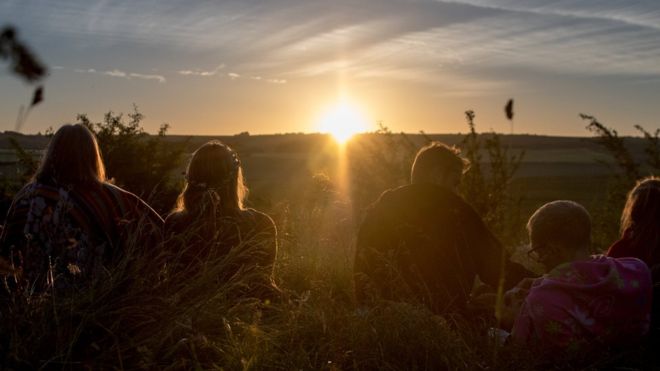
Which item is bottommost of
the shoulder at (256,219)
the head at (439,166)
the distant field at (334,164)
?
the distant field at (334,164)

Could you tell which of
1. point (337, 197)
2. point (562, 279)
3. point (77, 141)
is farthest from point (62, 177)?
point (337, 197)

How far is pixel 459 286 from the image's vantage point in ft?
14.0

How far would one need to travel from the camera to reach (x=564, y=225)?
11.4ft

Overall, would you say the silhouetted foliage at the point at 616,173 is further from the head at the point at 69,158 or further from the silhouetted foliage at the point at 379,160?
the head at the point at 69,158

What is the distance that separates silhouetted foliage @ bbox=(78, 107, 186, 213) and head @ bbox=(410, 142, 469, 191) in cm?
574

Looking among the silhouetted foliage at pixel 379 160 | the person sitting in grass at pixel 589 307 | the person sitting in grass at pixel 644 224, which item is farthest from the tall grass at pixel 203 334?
the silhouetted foliage at pixel 379 160

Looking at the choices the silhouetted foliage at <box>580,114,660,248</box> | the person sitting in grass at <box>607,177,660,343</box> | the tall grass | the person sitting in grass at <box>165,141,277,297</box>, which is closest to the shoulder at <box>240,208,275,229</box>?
the person sitting in grass at <box>165,141,277,297</box>

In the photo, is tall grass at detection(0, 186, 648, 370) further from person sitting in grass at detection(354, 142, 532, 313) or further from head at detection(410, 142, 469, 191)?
head at detection(410, 142, 469, 191)

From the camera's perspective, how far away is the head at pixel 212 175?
418 cm

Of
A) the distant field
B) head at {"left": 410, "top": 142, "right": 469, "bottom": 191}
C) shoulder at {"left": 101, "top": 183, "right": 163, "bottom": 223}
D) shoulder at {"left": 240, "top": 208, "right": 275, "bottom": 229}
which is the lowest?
the distant field

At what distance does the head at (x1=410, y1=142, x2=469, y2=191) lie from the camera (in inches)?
170

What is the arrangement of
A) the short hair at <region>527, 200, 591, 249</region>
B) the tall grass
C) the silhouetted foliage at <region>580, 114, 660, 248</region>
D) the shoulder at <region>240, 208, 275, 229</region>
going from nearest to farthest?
the tall grass, the short hair at <region>527, 200, 591, 249</region>, the shoulder at <region>240, 208, 275, 229</region>, the silhouetted foliage at <region>580, 114, 660, 248</region>

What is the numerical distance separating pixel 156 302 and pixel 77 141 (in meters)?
1.20

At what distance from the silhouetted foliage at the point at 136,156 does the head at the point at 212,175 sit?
17.5ft
